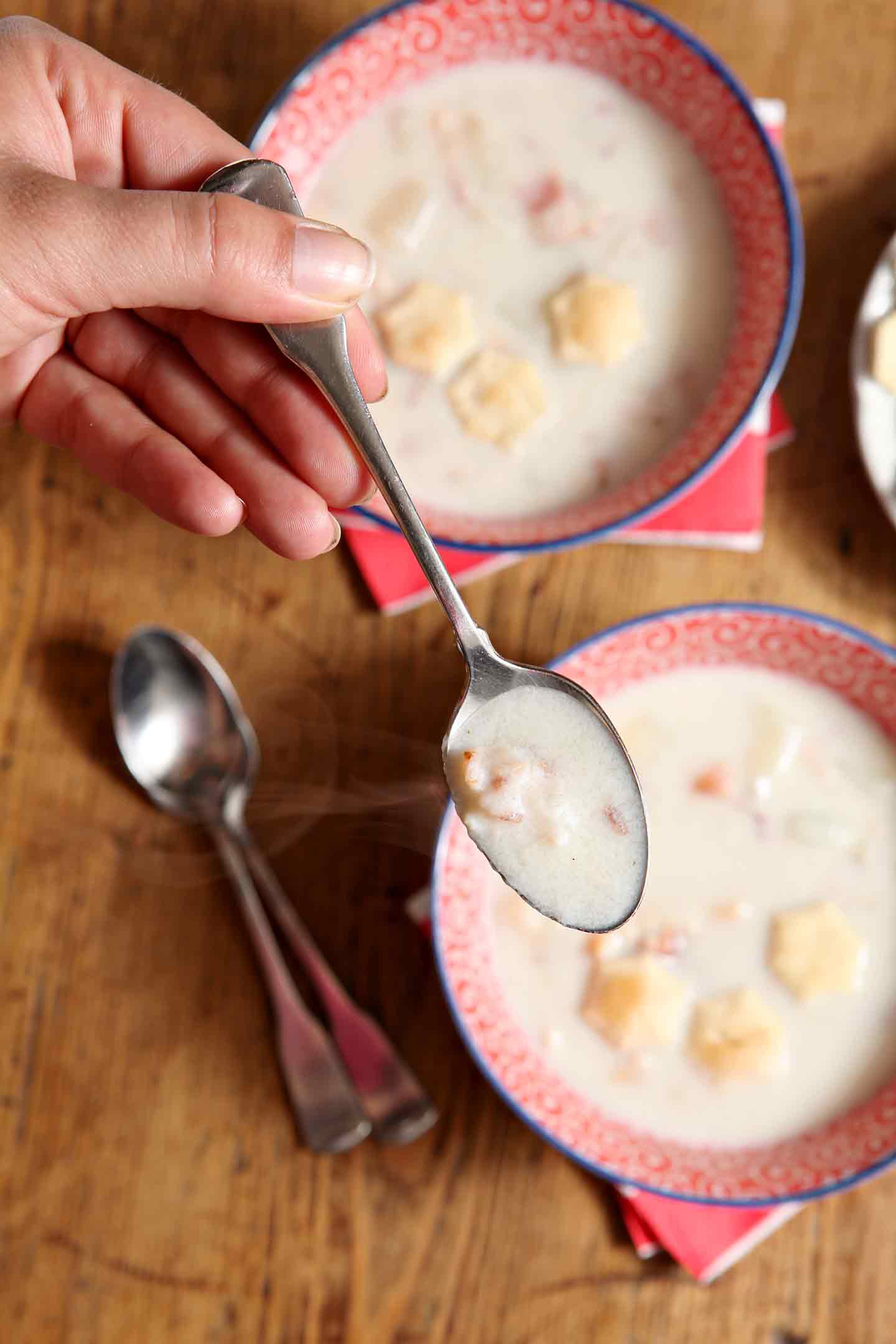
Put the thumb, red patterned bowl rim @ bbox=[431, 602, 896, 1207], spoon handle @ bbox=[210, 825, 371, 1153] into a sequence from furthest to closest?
spoon handle @ bbox=[210, 825, 371, 1153] → red patterned bowl rim @ bbox=[431, 602, 896, 1207] → the thumb

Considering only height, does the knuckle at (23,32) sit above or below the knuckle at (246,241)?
above

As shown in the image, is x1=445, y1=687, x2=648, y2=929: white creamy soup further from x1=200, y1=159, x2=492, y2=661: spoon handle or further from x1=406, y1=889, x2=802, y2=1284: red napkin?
x1=406, y1=889, x2=802, y2=1284: red napkin

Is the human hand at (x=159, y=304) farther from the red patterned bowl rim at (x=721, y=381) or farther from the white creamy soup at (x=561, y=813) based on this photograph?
the white creamy soup at (x=561, y=813)

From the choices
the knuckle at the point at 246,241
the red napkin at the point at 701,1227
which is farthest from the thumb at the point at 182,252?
the red napkin at the point at 701,1227

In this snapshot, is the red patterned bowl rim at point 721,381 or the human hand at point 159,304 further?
the red patterned bowl rim at point 721,381

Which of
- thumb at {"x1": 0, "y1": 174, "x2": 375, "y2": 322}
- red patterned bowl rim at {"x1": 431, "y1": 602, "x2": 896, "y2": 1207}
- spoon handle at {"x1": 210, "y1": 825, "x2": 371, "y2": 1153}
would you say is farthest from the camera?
spoon handle at {"x1": 210, "y1": 825, "x2": 371, "y2": 1153}

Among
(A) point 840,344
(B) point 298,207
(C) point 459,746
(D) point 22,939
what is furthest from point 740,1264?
(B) point 298,207

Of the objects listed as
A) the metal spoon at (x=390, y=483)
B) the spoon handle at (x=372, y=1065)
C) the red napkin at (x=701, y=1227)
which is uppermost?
the metal spoon at (x=390, y=483)

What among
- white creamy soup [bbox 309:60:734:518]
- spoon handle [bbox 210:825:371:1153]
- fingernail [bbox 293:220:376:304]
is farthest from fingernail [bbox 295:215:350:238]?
spoon handle [bbox 210:825:371:1153]
